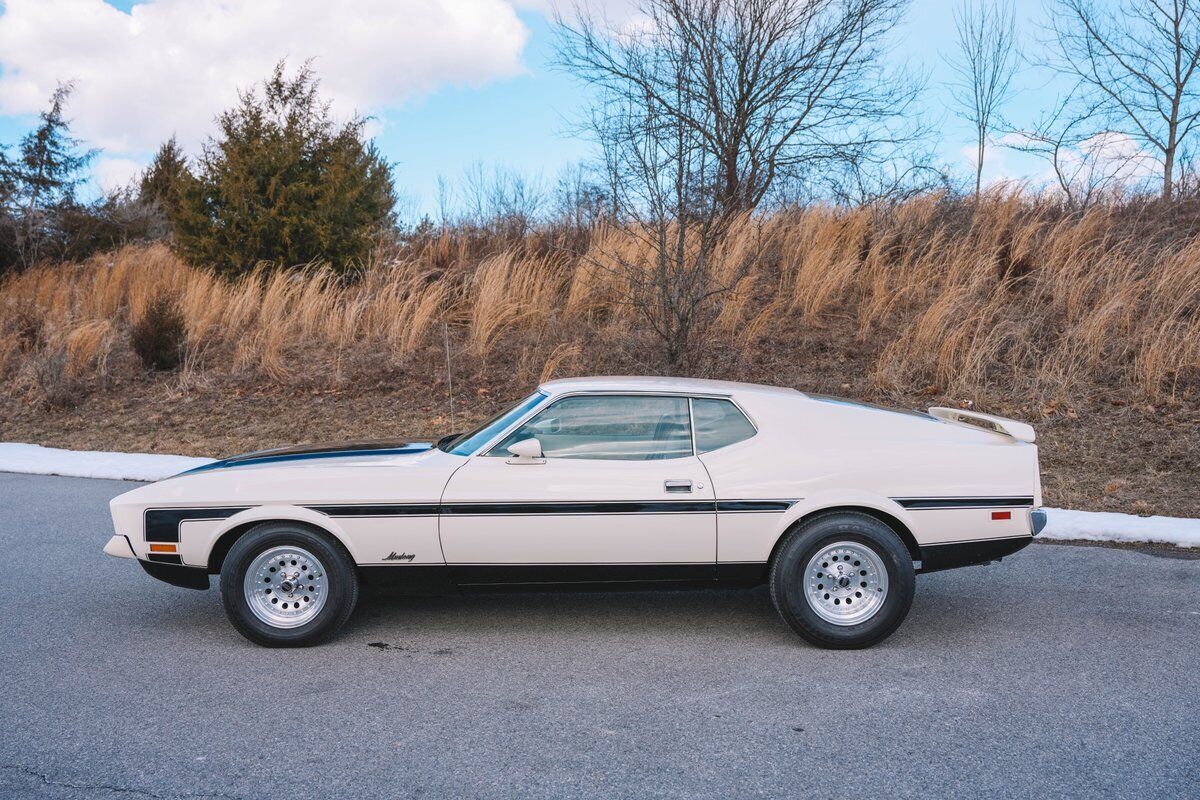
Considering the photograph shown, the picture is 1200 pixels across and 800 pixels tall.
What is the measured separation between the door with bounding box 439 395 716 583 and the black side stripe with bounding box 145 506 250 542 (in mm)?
1126

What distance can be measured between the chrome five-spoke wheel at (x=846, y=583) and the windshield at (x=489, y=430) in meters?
1.66

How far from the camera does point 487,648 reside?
485cm

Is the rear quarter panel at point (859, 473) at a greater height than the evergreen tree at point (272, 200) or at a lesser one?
lesser

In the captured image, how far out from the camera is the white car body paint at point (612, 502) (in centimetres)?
480

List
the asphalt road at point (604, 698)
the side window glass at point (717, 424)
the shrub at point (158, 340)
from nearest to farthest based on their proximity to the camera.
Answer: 1. the asphalt road at point (604, 698)
2. the side window glass at point (717, 424)
3. the shrub at point (158, 340)

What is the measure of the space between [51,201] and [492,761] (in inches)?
992

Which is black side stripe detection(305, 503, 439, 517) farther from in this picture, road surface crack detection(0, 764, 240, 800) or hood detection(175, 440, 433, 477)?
road surface crack detection(0, 764, 240, 800)

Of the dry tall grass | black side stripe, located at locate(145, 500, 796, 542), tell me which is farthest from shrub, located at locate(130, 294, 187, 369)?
black side stripe, located at locate(145, 500, 796, 542)

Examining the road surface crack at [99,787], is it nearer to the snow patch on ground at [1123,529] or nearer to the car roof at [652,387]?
the car roof at [652,387]

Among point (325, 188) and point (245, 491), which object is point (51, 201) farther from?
point (245, 491)

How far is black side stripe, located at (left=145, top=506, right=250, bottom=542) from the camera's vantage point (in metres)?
4.86

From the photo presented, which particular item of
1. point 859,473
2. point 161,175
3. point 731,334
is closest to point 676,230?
point 731,334

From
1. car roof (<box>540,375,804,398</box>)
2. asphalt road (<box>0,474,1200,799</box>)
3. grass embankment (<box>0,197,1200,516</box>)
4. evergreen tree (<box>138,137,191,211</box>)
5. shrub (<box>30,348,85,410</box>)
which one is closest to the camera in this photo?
asphalt road (<box>0,474,1200,799</box>)

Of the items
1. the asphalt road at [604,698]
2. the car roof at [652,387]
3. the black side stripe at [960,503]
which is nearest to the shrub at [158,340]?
the asphalt road at [604,698]
